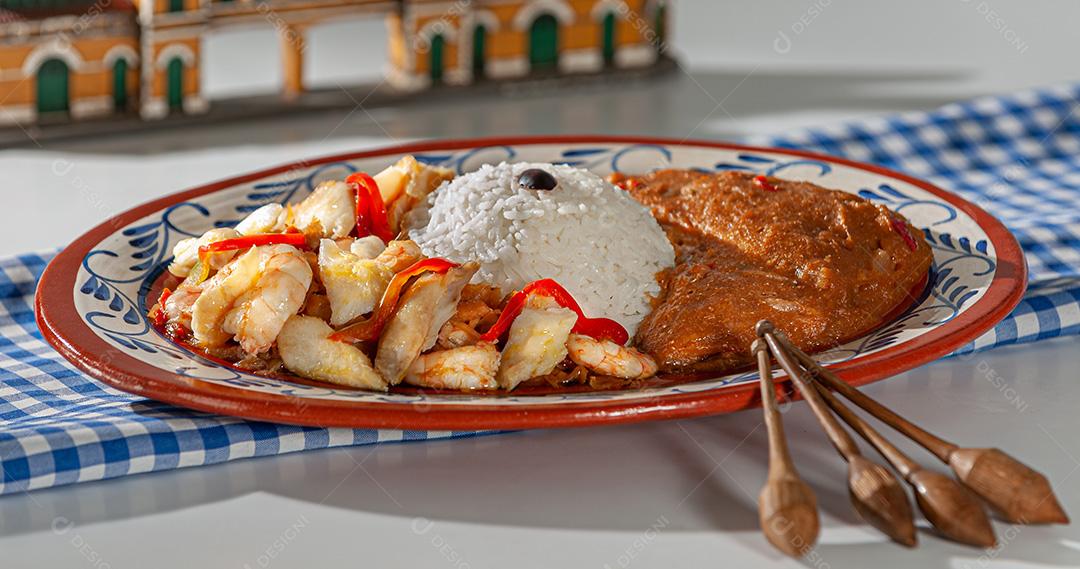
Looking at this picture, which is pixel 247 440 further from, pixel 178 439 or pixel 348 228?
pixel 348 228

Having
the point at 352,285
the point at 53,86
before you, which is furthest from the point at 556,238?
the point at 53,86

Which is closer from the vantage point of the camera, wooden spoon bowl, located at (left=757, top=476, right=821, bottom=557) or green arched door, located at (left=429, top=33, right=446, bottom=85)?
wooden spoon bowl, located at (left=757, top=476, right=821, bottom=557)

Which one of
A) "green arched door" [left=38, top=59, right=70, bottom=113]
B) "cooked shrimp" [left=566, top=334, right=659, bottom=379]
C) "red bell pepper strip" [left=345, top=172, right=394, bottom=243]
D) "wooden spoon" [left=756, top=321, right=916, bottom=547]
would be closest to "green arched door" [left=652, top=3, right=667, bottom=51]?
"green arched door" [left=38, top=59, right=70, bottom=113]

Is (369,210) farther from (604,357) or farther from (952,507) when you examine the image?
(952,507)

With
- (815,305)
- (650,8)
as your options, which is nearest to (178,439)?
(815,305)

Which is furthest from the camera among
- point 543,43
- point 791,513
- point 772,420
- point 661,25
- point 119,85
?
point 661,25

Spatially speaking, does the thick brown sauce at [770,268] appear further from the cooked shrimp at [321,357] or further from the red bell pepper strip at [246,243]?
the red bell pepper strip at [246,243]

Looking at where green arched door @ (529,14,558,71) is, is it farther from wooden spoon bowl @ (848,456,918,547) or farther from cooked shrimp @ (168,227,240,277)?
wooden spoon bowl @ (848,456,918,547)
